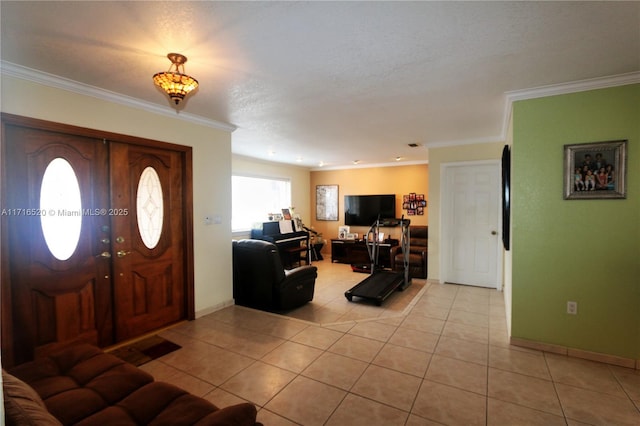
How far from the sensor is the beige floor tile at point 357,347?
2.86 m

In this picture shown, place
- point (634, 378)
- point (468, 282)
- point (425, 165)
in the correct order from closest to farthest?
point (634, 378) → point (468, 282) → point (425, 165)

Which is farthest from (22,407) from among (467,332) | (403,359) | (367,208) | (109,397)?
(367,208)

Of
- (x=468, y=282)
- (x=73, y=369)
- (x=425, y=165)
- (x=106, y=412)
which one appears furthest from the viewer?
(x=425, y=165)

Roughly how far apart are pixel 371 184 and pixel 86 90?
6.00m

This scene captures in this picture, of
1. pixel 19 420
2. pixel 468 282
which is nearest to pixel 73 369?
pixel 19 420

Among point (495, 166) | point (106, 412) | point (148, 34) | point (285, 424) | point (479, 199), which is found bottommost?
point (285, 424)

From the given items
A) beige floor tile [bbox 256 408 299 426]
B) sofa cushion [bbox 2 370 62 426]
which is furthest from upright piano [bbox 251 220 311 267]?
sofa cushion [bbox 2 370 62 426]

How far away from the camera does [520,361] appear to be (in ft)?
9.00

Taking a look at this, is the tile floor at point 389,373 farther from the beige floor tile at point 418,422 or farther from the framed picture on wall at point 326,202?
the framed picture on wall at point 326,202

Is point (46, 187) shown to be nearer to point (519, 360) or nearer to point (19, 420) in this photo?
point (19, 420)

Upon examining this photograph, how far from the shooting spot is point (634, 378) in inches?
97.7

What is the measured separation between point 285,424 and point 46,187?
2.70 m

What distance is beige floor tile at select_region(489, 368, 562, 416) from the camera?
7.13 feet

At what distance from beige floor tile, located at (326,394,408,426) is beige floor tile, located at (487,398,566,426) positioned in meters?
0.59
